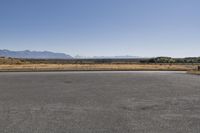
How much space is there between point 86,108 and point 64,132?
376cm

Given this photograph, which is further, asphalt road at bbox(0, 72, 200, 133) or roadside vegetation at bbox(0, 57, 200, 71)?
roadside vegetation at bbox(0, 57, 200, 71)

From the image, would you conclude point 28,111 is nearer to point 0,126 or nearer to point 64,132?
point 0,126

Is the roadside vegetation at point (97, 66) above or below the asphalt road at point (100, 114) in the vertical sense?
above

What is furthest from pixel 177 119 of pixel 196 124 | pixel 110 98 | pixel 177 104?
pixel 110 98

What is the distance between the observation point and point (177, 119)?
9.81 m

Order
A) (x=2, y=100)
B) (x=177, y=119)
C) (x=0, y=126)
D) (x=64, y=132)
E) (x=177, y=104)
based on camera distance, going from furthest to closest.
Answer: (x=2, y=100)
(x=177, y=104)
(x=177, y=119)
(x=0, y=126)
(x=64, y=132)

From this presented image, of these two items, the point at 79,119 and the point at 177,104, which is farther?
the point at 177,104

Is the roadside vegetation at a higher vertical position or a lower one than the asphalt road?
higher

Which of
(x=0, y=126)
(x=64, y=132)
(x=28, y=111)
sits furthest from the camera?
(x=28, y=111)

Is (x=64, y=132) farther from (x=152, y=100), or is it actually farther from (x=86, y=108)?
(x=152, y=100)

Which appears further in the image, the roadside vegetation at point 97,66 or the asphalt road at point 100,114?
the roadside vegetation at point 97,66

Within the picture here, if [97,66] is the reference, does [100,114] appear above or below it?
below

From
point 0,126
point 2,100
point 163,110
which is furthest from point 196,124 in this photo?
point 2,100

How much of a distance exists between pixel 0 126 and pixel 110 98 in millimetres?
6709
